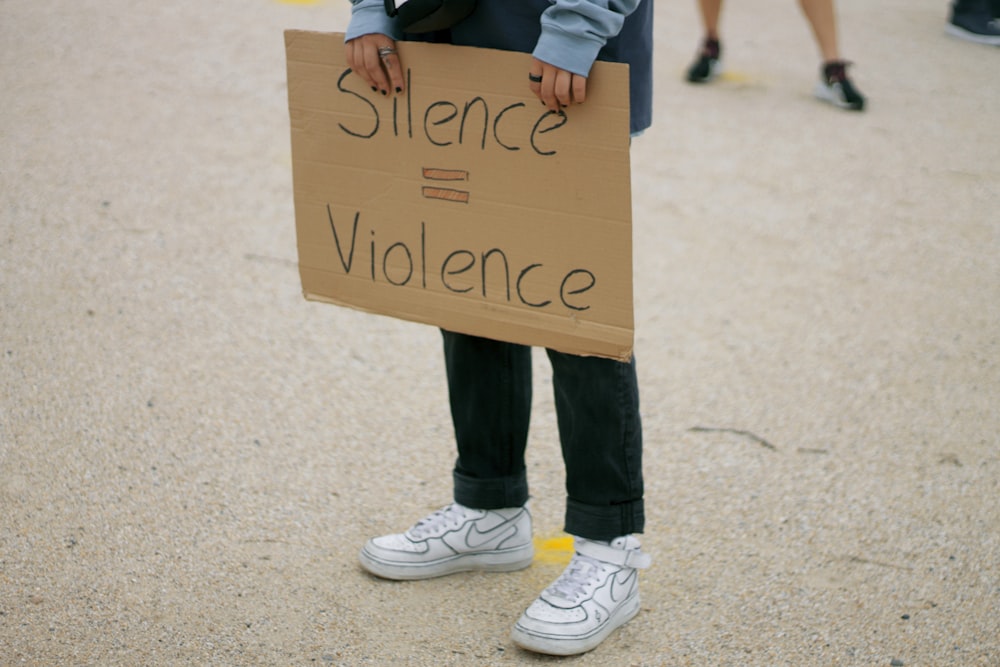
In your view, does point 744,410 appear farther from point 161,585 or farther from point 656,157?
point 656,157

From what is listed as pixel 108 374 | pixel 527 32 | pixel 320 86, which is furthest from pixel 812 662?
pixel 108 374

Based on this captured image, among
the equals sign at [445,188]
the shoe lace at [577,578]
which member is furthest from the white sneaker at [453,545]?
the equals sign at [445,188]

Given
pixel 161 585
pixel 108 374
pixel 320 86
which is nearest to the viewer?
pixel 320 86

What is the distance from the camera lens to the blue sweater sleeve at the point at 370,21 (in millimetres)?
1751

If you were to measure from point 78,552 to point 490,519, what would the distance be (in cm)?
84

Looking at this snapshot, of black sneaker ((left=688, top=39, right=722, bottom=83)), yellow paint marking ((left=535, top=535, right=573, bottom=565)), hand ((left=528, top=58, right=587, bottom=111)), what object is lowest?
yellow paint marking ((left=535, top=535, right=573, bottom=565))

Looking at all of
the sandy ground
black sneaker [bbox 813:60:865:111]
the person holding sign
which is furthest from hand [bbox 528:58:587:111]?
black sneaker [bbox 813:60:865:111]

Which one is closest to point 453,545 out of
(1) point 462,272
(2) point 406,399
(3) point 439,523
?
(3) point 439,523

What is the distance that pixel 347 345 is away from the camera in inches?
119

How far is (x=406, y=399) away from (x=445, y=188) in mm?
1094

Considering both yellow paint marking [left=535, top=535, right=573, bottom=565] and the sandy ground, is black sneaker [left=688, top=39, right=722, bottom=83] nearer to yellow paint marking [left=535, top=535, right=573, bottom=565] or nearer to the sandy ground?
the sandy ground

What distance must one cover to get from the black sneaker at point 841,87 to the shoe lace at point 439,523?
3692 mm

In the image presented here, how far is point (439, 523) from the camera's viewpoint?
83.7 inches

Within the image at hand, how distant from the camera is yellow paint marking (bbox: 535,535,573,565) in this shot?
2.21 meters
